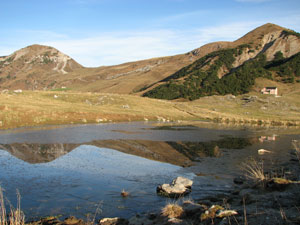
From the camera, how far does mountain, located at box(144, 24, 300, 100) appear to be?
4712 inches

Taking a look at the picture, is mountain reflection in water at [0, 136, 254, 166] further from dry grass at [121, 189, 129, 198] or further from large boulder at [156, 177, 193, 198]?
dry grass at [121, 189, 129, 198]

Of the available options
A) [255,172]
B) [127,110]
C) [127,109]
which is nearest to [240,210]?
[255,172]

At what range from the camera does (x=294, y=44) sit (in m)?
162

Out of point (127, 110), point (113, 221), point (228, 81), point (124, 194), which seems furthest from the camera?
point (228, 81)

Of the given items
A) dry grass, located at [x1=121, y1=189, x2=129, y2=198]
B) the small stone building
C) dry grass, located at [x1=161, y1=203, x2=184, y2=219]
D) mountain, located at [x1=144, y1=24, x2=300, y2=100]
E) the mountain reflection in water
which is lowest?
the mountain reflection in water

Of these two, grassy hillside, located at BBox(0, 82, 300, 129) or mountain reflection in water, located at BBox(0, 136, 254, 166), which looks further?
grassy hillside, located at BBox(0, 82, 300, 129)

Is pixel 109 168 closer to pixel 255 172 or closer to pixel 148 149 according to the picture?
pixel 148 149

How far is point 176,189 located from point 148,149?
13.9 metres

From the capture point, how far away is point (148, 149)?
1129 inches

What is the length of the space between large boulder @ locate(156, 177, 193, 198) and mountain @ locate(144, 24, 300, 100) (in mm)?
94313

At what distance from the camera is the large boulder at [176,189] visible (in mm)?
14602

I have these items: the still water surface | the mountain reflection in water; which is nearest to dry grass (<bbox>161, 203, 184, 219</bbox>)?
the still water surface

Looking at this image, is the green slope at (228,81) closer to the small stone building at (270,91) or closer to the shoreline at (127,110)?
the small stone building at (270,91)

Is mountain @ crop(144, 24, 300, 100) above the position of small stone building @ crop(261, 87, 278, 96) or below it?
above
